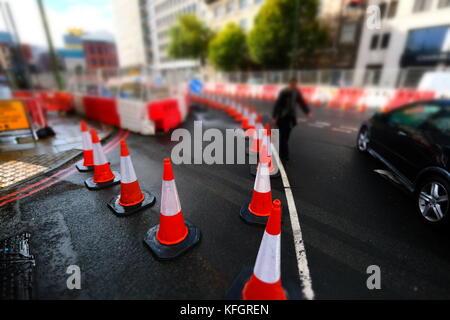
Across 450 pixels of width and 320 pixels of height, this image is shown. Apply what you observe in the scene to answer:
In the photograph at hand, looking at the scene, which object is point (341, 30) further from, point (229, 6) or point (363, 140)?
point (363, 140)

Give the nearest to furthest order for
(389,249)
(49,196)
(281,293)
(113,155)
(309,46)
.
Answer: (281,293)
(389,249)
(49,196)
(113,155)
(309,46)

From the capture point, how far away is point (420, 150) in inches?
134

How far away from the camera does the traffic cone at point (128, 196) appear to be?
3287mm

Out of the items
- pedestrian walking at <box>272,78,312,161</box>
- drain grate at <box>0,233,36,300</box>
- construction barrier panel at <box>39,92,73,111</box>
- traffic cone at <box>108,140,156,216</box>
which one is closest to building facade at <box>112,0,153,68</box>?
construction barrier panel at <box>39,92,73,111</box>

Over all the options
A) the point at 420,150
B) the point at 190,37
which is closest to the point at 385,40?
the point at 420,150

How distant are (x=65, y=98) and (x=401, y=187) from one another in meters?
14.4

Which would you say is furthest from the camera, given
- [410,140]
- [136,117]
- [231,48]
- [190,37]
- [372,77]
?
[190,37]

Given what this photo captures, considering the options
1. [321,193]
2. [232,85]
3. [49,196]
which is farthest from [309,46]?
[49,196]

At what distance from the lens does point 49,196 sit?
3.82m

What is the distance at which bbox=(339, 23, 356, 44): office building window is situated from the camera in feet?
78.5

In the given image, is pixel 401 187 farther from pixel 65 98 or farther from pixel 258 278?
pixel 65 98

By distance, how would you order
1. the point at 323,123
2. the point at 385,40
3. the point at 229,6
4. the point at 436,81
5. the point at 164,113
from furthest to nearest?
the point at 229,6 < the point at 385,40 < the point at 436,81 < the point at 323,123 < the point at 164,113

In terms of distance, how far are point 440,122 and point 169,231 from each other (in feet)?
15.6

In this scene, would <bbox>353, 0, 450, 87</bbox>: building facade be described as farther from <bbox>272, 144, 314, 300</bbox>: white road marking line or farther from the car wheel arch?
<bbox>272, 144, 314, 300</bbox>: white road marking line
